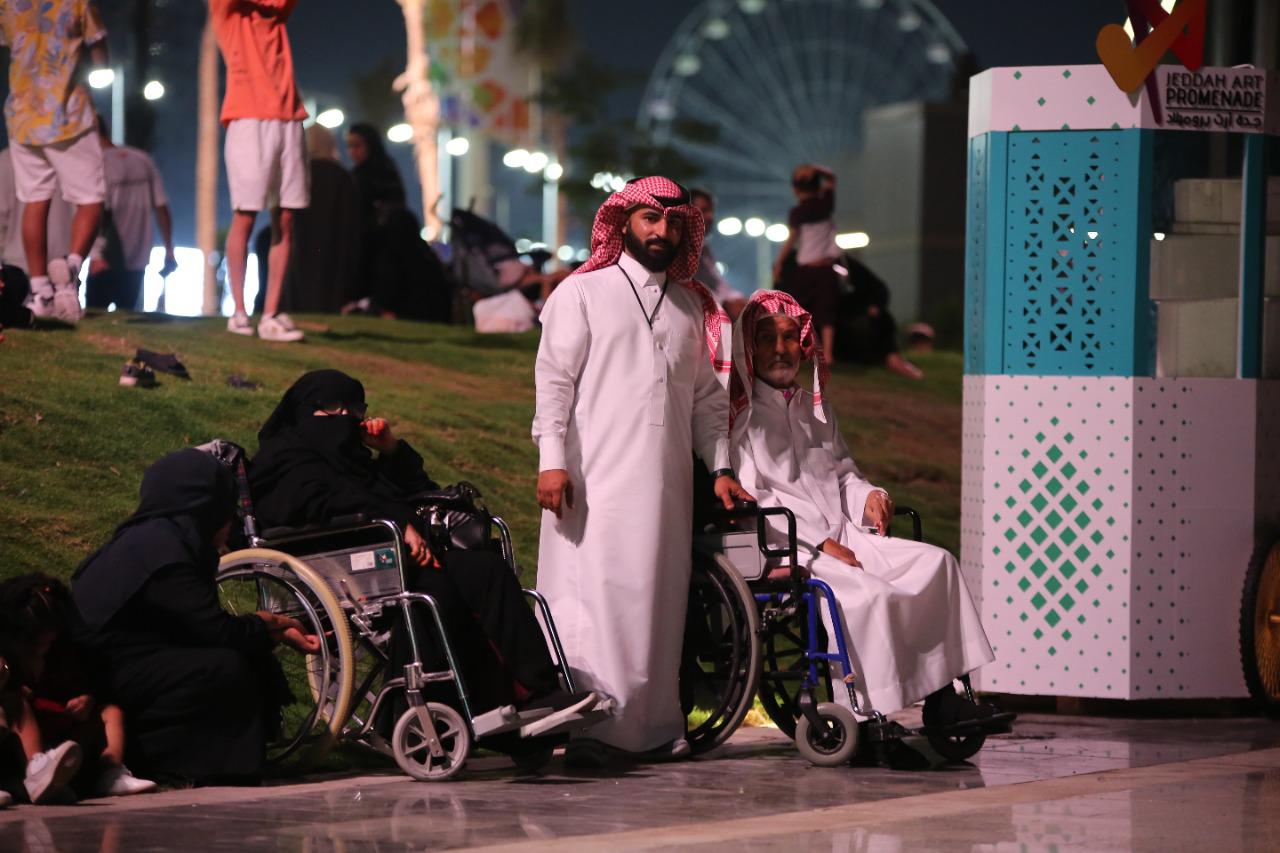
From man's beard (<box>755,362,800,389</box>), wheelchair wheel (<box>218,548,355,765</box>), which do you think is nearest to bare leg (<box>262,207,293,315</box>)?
man's beard (<box>755,362,800,389</box>)

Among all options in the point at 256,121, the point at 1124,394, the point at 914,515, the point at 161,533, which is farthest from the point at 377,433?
the point at 256,121

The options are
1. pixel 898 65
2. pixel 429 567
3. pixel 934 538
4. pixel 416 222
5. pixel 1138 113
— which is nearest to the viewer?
pixel 429 567

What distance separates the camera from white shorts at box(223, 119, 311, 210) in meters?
8.27

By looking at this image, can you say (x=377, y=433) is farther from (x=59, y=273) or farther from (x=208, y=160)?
(x=208, y=160)

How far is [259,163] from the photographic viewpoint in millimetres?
8281

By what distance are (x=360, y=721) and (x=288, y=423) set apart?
908 millimetres

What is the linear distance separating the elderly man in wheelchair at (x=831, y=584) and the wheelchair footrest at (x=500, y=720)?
30.8 inches

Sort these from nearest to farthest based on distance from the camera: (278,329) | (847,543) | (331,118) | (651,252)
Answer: (651,252)
(847,543)
(278,329)
(331,118)

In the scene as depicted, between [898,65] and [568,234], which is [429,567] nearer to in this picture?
[568,234]

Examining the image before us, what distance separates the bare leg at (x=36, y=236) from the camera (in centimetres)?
739

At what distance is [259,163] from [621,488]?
3.12m

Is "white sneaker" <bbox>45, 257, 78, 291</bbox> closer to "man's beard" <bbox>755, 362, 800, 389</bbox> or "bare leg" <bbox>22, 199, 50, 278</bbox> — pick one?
"bare leg" <bbox>22, 199, 50, 278</bbox>

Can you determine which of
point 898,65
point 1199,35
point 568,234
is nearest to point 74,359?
point 1199,35

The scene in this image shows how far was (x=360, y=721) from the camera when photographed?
5.99 metres
